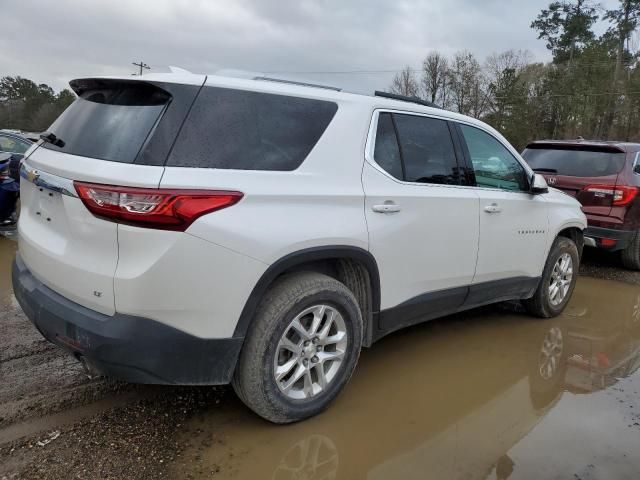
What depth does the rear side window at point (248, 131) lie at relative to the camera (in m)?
2.28

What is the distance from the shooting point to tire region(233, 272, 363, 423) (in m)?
2.46

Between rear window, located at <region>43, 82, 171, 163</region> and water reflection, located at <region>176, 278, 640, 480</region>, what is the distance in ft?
4.97

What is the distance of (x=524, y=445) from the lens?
2707 millimetres

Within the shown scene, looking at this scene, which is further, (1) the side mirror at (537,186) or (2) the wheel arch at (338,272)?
(1) the side mirror at (537,186)

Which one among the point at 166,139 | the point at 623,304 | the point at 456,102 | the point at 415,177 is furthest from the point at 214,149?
the point at 456,102

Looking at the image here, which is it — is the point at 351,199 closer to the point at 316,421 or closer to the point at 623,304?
the point at 316,421

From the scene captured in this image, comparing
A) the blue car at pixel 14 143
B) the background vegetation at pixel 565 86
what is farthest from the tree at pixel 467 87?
the blue car at pixel 14 143

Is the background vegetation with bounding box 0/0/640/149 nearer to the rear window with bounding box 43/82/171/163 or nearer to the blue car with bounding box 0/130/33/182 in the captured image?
the blue car with bounding box 0/130/33/182

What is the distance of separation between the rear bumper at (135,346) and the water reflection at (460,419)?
48 cm

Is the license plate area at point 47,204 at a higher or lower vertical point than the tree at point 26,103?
lower

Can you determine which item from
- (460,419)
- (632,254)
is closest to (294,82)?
(460,419)

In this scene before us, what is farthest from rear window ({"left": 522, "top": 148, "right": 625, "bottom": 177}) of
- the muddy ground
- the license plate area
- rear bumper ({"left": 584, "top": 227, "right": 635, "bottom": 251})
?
the license plate area

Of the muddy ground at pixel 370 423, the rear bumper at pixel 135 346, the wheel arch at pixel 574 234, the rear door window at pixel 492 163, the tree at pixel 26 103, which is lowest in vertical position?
the muddy ground at pixel 370 423

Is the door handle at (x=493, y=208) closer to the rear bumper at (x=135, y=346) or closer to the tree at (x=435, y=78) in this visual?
the rear bumper at (x=135, y=346)
